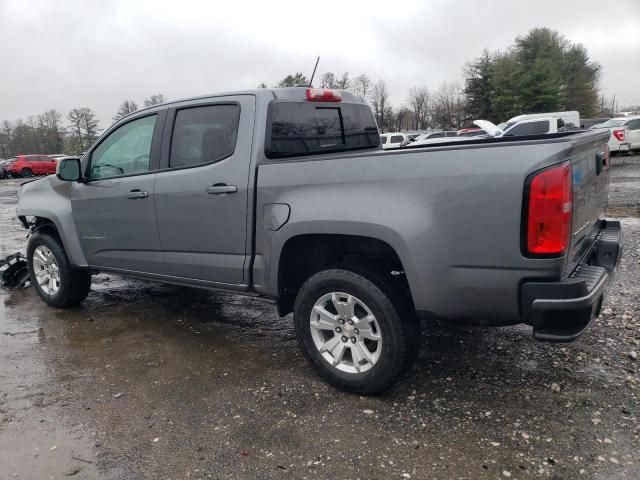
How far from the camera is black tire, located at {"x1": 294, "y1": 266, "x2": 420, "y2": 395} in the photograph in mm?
3068

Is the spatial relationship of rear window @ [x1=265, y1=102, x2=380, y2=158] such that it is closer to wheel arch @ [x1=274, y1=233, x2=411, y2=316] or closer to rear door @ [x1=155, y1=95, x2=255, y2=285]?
rear door @ [x1=155, y1=95, x2=255, y2=285]

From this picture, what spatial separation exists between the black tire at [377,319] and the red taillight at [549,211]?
86cm

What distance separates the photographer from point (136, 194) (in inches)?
169

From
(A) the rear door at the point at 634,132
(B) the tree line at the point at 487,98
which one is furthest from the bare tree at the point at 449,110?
(A) the rear door at the point at 634,132

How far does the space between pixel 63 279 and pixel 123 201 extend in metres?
1.36

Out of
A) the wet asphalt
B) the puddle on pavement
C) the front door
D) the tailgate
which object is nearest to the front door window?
the front door

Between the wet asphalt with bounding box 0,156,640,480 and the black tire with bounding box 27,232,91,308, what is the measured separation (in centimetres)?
54

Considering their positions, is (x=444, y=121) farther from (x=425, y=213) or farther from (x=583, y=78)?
(x=425, y=213)

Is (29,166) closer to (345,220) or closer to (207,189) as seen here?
(207,189)

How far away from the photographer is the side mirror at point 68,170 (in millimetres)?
4805

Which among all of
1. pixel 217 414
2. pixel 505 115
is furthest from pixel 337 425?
pixel 505 115

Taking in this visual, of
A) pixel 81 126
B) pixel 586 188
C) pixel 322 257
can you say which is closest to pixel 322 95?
pixel 322 257

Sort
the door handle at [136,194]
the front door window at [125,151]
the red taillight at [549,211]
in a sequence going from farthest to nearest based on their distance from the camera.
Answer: the front door window at [125,151] → the door handle at [136,194] → the red taillight at [549,211]

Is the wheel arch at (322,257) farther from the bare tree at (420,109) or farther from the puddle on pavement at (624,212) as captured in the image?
the bare tree at (420,109)
